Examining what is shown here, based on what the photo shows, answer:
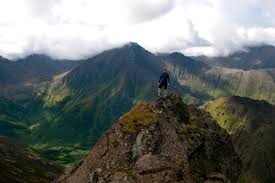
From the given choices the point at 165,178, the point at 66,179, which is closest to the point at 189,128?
the point at 165,178

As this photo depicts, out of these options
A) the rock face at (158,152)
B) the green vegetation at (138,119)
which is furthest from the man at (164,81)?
the green vegetation at (138,119)

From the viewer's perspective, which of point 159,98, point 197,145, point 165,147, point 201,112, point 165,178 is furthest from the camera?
point 201,112

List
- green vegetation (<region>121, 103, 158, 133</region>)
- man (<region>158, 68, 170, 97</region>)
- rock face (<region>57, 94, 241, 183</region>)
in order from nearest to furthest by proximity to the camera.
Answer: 1. rock face (<region>57, 94, 241, 183</region>)
2. green vegetation (<region>121, 103, 158, 133</region>)
3. man (<region>158, 68, 170, 97</region>)

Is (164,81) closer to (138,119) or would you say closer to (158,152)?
(138,119)

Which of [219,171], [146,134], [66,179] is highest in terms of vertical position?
[146,134]

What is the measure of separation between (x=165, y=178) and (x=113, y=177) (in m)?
5.74

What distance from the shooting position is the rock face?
45594 millimetres

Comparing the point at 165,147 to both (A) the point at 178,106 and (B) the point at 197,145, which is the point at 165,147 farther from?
(A) the point at 178,106

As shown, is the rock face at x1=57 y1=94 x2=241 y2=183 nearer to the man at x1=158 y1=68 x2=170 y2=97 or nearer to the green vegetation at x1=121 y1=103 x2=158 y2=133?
the green vegetation at x1=121 y1=103 x2=158 y2=133

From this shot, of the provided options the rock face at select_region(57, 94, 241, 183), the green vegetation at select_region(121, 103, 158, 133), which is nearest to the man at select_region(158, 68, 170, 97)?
the rock face at select_region(57, 94, 241, 183)

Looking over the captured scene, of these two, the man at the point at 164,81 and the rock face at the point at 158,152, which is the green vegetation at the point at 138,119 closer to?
the rock face at the point at 158,152

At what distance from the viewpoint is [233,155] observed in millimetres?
57500

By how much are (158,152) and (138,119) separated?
596 centimetres

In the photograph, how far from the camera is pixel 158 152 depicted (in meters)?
47.6
